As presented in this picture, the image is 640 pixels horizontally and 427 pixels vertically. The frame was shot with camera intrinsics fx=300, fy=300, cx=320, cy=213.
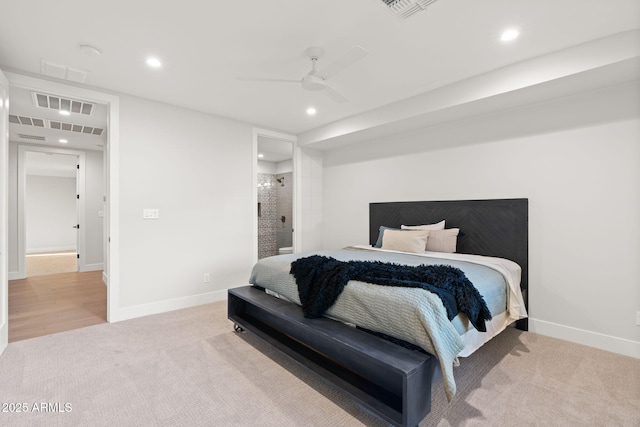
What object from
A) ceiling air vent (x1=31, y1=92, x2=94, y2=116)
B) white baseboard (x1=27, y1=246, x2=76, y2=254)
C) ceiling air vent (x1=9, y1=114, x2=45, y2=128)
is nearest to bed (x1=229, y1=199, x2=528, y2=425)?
ceiling air vent (x1=31, y1=92, x2=94, y2=116)

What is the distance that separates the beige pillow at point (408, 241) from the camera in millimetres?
3355

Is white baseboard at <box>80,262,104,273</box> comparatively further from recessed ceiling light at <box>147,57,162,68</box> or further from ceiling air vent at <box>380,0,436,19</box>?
ceiling air vent at <box>380,0,436,19</box>

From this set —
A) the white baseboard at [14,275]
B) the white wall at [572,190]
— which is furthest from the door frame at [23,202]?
the white wall at [572,190]

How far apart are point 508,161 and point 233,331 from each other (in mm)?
3318

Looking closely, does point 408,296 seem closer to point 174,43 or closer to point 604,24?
point 604,24

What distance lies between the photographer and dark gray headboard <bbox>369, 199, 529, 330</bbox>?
120 inches

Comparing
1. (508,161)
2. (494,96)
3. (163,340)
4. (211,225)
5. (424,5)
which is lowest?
(163,340)

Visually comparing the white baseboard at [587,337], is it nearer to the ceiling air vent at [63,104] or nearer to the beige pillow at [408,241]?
the beige pillow at [408,241]

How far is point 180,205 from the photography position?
3.69m

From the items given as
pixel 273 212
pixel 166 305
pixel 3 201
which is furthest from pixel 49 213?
pixel 3 201

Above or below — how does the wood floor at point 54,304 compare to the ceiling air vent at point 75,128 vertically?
below

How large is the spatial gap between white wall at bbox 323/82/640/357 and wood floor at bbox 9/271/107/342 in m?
4.45

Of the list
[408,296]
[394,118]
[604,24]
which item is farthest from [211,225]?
[604,24]

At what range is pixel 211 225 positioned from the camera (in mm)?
3941
